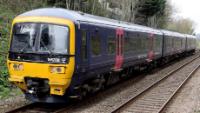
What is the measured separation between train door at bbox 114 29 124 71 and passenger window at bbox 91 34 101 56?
6.90 feet

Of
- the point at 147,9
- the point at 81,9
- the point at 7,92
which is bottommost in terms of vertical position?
the point at 7,92

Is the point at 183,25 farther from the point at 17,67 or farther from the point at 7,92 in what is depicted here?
the point at 17,67

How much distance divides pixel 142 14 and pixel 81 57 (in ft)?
111

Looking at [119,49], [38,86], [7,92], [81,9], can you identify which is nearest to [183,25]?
[81,9]

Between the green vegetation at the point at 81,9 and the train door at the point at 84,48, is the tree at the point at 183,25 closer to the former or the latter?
the green vegetation at the point at 81,9

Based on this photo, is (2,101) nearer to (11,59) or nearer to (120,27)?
(11,59)

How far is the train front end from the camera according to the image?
10.0 m

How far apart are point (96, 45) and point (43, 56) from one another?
7.75 ft

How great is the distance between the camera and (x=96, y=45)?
12016 mm

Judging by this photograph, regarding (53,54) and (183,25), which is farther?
(183,25)

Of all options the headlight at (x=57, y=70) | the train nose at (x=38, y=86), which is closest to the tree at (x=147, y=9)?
the train nose at (x=38, y=86)

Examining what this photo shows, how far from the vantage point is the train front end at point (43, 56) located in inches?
395

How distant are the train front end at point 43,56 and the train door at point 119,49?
430 centimetres

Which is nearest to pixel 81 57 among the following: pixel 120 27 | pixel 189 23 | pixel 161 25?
pixel 120 27
